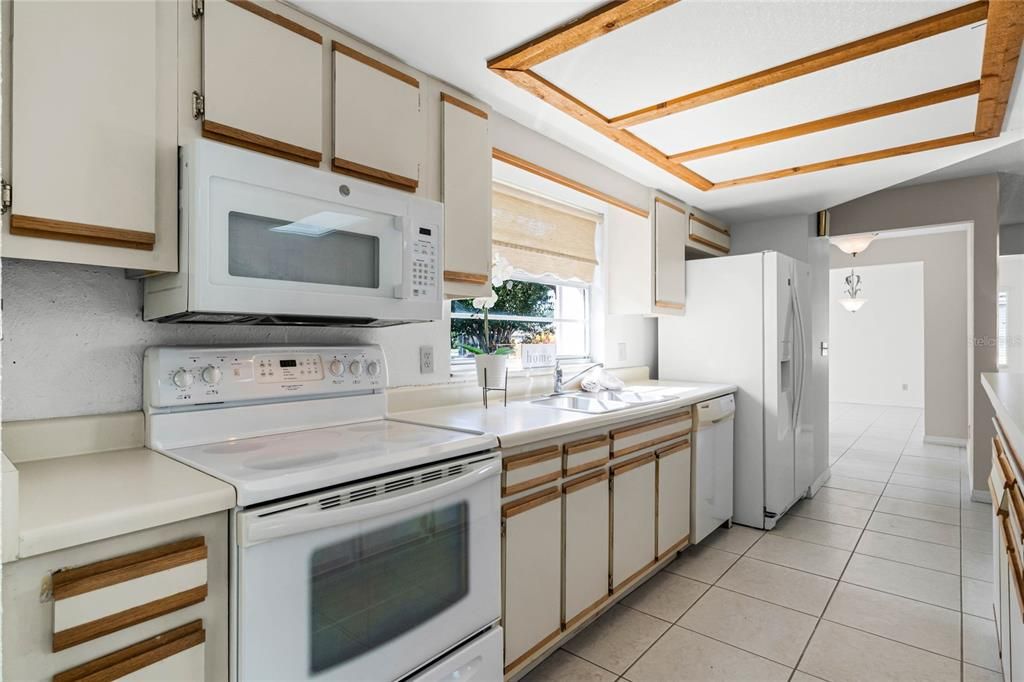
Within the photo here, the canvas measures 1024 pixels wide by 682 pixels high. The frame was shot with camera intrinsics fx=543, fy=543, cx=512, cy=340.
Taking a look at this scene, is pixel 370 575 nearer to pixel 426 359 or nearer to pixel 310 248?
pixel 310 248

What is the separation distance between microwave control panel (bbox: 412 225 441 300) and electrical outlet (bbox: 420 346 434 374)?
51 cm

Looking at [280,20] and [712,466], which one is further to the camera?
[712,466]

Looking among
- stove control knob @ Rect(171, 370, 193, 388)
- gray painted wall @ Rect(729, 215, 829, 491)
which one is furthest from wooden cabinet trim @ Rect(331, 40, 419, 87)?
gray painted wall @ Rect(729, 215, 829, 491)

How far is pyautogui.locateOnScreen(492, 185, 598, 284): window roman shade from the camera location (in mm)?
2779

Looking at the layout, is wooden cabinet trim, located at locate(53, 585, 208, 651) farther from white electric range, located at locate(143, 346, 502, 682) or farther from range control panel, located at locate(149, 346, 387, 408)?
range control panel, located at locate(149, 346, 387, 408)

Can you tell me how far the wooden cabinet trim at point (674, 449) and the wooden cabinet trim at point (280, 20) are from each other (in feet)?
6.97

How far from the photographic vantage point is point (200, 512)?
3.42ft

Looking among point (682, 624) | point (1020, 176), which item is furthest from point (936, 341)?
point (682, 624)

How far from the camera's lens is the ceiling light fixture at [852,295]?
820 cm

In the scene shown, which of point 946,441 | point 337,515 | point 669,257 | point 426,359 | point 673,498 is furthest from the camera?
point 946,441

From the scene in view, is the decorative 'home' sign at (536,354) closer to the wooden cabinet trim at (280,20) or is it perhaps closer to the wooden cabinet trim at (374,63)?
the wooden cabinet trim at (374,63)

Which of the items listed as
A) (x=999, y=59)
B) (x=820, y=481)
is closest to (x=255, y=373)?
(x=999, y=59)

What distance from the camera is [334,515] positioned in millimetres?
1195

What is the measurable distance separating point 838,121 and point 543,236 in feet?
4.86
